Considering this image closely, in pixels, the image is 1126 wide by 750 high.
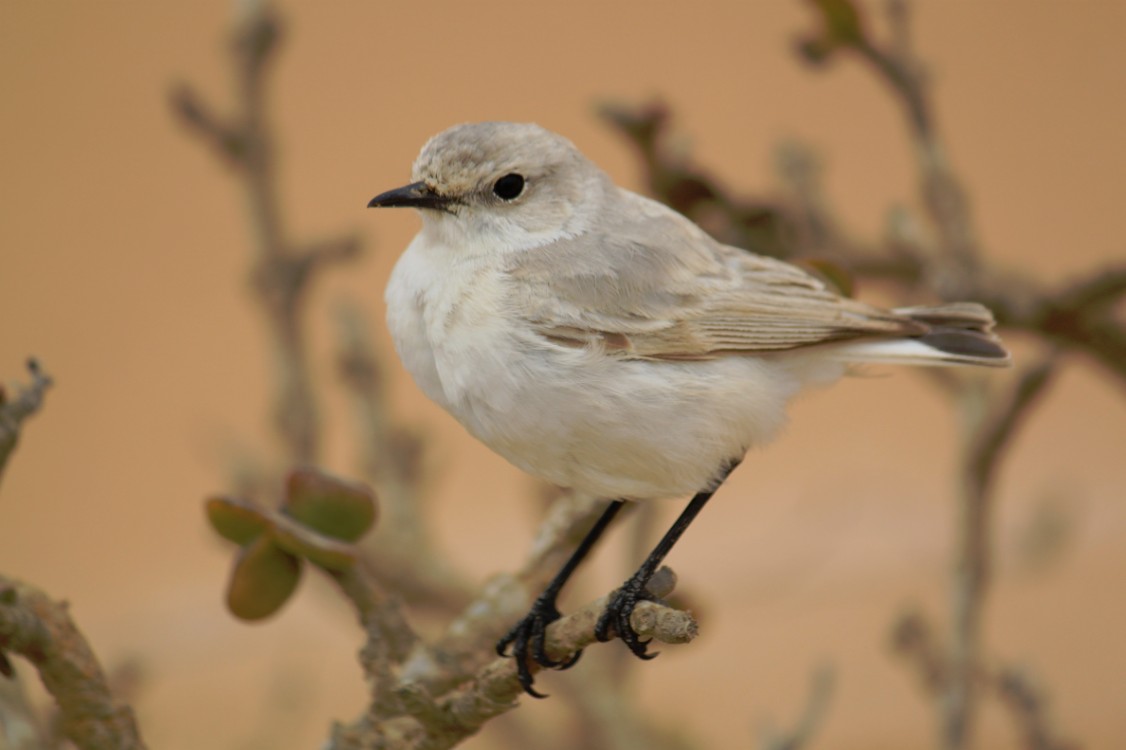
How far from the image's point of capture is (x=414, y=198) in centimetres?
146

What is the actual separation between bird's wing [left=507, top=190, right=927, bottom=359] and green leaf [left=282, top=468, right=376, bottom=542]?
1.02 feet

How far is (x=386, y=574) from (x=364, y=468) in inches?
20.9

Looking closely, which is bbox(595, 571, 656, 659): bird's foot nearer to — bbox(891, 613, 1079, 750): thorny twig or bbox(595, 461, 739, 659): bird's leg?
bbox(595, 461, 739, 659): bird's leg

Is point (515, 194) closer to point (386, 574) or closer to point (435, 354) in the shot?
point (435, 354)

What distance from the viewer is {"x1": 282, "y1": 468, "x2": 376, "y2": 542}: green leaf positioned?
1.20 m

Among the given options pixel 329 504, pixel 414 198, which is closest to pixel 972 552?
pixel 414 198

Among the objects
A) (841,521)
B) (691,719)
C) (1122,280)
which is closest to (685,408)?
(1122,280)

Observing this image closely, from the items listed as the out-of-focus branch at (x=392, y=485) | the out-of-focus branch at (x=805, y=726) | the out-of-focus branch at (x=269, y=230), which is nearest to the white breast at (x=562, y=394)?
the out-of-focus branch at (x=805, y=726)

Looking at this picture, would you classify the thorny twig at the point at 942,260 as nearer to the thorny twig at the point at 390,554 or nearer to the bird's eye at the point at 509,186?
the bird's eye at the point at 509,186

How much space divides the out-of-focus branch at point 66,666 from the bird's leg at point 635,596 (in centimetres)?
42

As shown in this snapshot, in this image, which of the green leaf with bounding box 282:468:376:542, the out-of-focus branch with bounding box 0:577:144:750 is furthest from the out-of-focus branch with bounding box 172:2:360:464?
the out-of-focus branch with bounding box 0:577:144:750

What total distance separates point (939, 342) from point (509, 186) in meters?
0.57

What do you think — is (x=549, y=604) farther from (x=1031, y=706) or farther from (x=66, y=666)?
(x=1031, y=706)

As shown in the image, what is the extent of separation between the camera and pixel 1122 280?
5.45 feet
